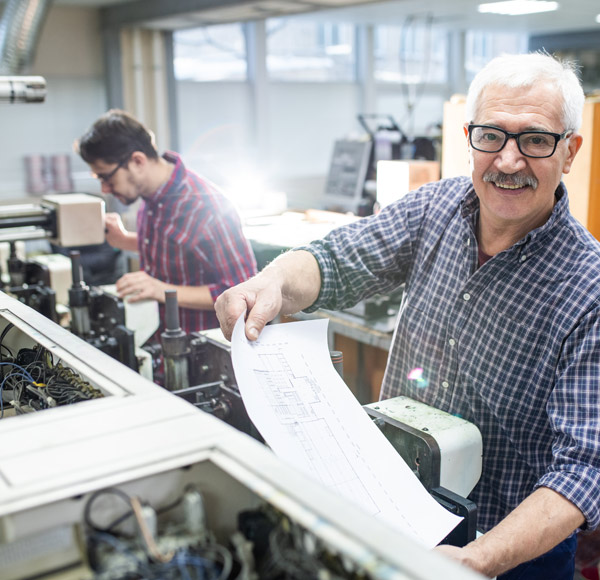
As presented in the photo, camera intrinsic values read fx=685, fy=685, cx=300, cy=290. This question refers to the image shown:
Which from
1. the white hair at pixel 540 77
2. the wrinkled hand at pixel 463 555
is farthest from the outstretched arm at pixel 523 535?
the white hair at pixel 540 77

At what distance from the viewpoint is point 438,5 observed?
5.65 metres

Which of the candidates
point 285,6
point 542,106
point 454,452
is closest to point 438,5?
point 285,6

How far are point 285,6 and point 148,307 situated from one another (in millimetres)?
2510

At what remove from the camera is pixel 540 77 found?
3.81 feet

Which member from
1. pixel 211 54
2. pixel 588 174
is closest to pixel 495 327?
pixel 588 174

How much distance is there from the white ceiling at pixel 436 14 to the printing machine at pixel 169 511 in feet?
11.8

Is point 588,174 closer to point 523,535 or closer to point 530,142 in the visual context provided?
point 530,142

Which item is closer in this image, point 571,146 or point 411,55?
point 571,146

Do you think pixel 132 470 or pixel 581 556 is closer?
pixel 132 470

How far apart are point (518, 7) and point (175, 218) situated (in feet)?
15.2

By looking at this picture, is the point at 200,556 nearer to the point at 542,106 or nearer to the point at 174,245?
the point at 542,106

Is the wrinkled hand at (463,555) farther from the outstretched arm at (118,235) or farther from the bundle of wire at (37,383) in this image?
the outstretched arm at (118,235)

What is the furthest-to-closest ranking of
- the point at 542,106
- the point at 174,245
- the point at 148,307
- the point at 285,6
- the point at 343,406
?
the point at 285,6
the point at 148,307
the point at 174,245
the point at 542,106
the point at 343,406

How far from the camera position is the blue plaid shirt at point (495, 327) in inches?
41.7
